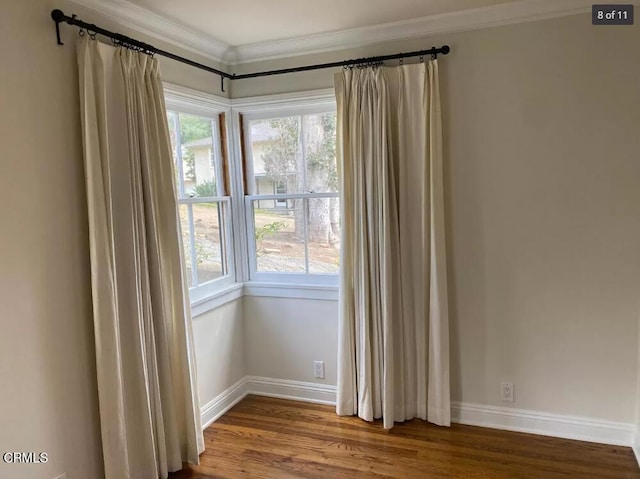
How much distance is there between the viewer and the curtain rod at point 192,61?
207 cm

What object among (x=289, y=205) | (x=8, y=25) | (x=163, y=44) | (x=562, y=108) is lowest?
(x=289, y=205)

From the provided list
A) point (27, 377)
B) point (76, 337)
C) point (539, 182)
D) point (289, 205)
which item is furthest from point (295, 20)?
point (27, 377)

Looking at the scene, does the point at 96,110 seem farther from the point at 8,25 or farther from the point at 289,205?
the point at 289,205

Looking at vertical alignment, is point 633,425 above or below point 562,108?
below

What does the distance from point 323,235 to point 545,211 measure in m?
1.39

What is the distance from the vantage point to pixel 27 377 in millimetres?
1956

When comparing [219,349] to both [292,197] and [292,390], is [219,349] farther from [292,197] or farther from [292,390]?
[292,197]

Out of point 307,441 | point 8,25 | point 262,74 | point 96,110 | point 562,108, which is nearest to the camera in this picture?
point 8,25

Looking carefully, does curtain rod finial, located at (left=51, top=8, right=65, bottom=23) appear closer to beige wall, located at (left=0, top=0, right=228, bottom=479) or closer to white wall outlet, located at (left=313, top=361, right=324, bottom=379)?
beige wall, located at (left=0, top=0, right=228, bottom=479)

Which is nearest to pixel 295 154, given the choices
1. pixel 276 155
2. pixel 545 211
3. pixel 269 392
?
pixel 276 155

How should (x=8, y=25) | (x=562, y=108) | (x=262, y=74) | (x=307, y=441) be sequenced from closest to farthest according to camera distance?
(x=8, y=25)
(x=562, y=108)
(x=307, y=441)
(x=262, y=74)

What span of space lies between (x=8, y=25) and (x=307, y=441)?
252 cm

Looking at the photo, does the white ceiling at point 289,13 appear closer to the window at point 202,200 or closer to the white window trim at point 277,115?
the white window trim at point 277,115

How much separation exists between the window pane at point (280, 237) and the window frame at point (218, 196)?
19cm
